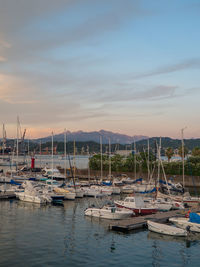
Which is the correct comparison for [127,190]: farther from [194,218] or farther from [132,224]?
[194,218]

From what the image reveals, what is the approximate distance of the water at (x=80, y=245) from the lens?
24.7m

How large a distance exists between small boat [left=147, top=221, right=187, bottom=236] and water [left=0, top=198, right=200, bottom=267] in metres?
0.63

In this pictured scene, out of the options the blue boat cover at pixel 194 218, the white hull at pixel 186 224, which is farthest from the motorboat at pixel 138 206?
the blue boat cover at pixel 194 218

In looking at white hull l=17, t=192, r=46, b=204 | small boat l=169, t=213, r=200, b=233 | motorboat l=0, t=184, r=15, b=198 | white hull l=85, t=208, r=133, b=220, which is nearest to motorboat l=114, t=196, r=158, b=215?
white hull l=85, t=208, r=133, b=220

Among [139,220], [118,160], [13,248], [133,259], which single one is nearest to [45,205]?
[139,220]

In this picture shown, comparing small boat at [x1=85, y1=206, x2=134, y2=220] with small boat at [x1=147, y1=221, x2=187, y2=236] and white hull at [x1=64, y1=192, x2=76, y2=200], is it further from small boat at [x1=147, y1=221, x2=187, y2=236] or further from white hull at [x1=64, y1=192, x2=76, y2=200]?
white hull at [x1=64, y1=192, x2=76, y2=200]

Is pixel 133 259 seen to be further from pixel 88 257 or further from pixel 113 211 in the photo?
pixel 113 211

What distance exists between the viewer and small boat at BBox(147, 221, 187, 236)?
31.6 m

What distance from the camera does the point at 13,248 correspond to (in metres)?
26.8

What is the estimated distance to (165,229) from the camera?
3209 centimetres

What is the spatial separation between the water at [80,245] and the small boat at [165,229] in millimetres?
626

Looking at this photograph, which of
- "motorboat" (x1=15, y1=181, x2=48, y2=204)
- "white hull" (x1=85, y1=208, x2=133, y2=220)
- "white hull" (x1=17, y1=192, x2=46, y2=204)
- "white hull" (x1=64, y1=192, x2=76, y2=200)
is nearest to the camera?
"white hull" (x1=85, y1=208, x2=133, y2=220)

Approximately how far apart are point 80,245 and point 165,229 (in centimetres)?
910

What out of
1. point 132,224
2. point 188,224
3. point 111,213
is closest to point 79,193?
point 111,213
